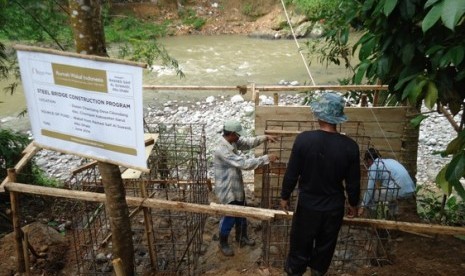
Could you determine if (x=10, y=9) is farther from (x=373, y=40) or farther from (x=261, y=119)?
(x=373, y=40)

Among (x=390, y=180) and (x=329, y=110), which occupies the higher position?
(x=329, y=110)

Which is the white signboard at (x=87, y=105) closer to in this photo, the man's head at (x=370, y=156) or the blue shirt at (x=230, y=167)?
the blue shirt at (x=230, y=167)

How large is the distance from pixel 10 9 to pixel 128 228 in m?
3.91

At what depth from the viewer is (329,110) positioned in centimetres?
260

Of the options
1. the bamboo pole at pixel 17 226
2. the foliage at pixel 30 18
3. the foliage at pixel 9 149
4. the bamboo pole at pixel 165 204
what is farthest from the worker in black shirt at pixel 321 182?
the foliage at pixel 9 149

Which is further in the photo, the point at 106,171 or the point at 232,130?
the point at 232,130

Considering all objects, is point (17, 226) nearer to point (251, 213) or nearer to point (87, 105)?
point (87, 105)

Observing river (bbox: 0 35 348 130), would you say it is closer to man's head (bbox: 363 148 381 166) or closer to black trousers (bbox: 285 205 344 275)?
man's head (bbox: 363 148 381 166)

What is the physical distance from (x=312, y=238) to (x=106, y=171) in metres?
1.43

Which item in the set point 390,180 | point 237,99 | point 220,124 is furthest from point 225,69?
point 390,180

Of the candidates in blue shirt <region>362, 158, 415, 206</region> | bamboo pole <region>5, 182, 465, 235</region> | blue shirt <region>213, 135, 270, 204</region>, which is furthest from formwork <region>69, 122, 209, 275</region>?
blue shirt <region>362, 158, 415, 206</region>

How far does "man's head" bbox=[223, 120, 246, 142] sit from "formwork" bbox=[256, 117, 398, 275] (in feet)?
1.21

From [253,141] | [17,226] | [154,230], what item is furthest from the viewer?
[154,230]

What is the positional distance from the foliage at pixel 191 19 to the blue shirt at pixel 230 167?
17080 millimetres
